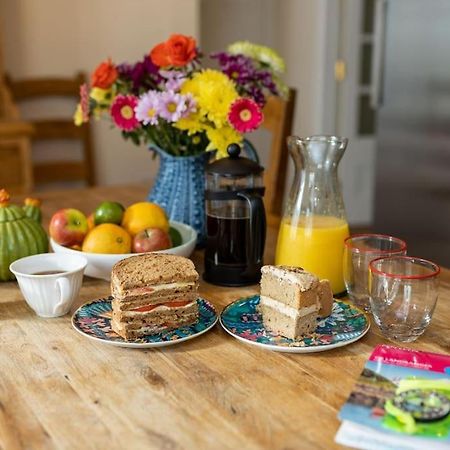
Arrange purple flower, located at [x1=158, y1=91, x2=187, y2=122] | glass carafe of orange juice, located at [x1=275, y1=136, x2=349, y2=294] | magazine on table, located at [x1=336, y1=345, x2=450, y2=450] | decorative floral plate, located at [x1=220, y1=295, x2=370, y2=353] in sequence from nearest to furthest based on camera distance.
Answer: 1. magazine on table, located at [x1=336, y1=345, x2=450, y2=450]
2. decorative floral plate, located at [x1=220, y1=295, x2=370, y2=353]
3. glass carafe of orange juice, located at [x1=275, y1=136, x2=349, y2=294]
4. purple flower, located at [x1=158, y1=91, x2=187, y2=122]

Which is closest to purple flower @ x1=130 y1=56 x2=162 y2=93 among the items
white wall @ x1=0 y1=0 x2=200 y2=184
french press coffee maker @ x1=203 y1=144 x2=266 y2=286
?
french press coffee maker @ x1=203 y1=144 x2=266 y2=286

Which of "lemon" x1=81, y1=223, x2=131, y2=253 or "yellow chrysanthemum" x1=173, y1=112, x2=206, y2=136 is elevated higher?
"yellow chrysanthemum" x1=173, y1=112, x2=206, y2=136

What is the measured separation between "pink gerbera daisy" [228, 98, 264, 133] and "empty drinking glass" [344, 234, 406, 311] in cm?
31

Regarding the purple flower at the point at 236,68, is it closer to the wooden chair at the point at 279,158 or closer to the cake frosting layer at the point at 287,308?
the wooden chair at the point at 279,158

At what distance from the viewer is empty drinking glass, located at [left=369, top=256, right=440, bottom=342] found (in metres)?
1.06

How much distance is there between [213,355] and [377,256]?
1.17 feet

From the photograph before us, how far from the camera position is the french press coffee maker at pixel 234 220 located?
132 centimetres

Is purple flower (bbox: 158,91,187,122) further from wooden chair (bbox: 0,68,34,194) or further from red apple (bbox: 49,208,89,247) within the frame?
wooden chair (bbox: 0,68,34,194)

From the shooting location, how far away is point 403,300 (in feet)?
3.54

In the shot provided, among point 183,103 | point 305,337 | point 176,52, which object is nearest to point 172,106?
point 183,103

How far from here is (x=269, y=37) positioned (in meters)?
4.51

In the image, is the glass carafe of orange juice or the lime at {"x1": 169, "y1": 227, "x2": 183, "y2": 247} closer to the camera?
the glass carafe of orange juice

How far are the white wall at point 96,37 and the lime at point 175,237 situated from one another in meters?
2.06

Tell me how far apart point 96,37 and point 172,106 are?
225 cm
